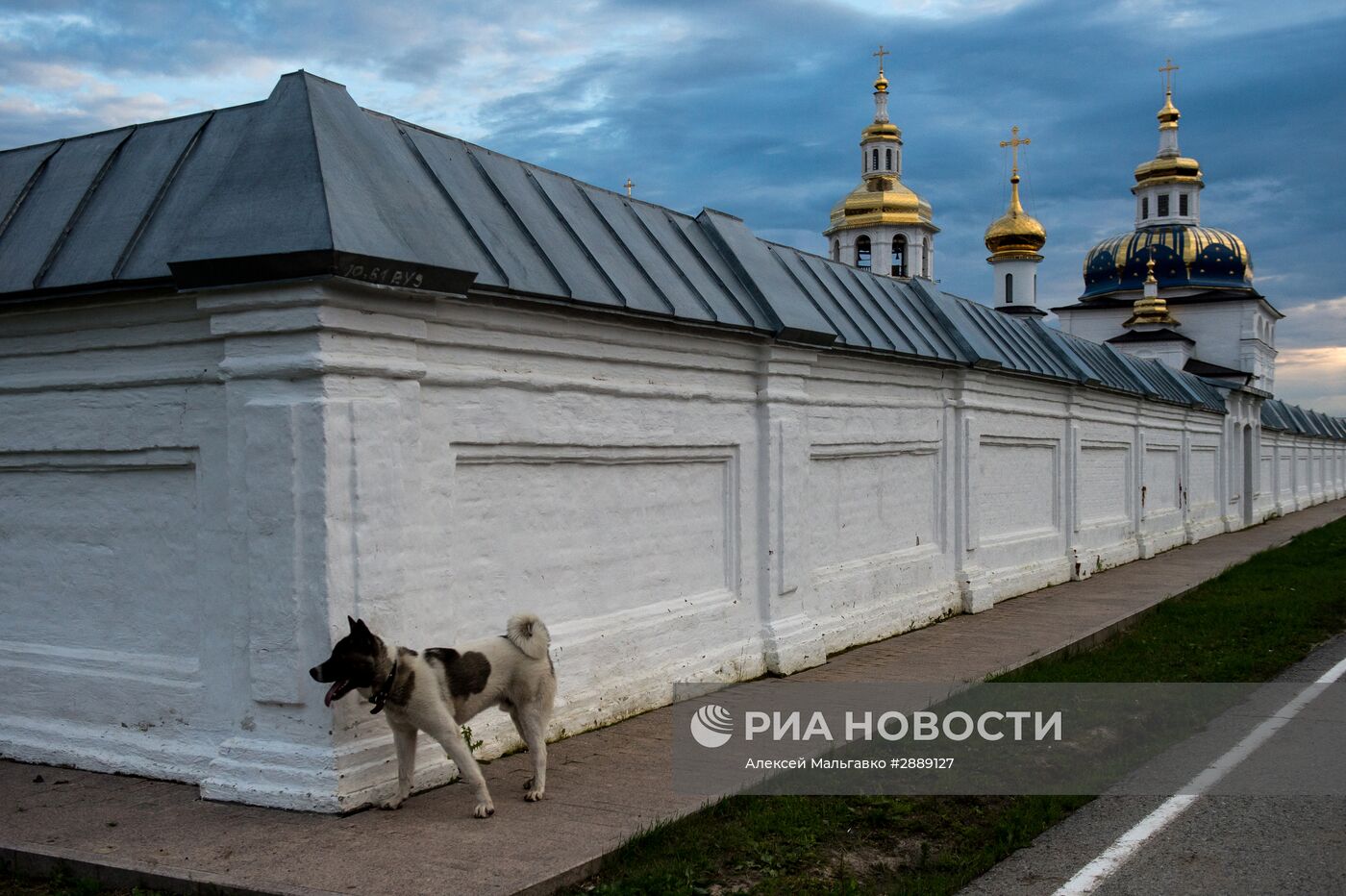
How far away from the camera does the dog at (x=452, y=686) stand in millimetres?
5461

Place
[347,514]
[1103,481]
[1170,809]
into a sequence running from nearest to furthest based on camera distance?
[347,514]
[1170,809]
[1103,481]

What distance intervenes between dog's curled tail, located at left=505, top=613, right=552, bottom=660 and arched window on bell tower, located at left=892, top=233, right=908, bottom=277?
37.8 metres

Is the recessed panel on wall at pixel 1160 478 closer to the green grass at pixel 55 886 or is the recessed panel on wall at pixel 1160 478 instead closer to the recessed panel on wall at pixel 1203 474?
the recessed panel on wall at pixel 1203 474

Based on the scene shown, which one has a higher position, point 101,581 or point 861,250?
point 861,250

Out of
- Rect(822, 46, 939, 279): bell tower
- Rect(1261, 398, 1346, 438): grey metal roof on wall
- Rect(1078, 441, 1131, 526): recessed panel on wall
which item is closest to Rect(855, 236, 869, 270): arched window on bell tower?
Rect(822, 46, 939, 279): bell tower

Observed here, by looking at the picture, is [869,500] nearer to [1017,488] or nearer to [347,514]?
[1017,488]

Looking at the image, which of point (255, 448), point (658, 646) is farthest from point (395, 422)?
point (658, 646)

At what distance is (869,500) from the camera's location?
1187cm

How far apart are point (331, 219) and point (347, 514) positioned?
1439 millimetres

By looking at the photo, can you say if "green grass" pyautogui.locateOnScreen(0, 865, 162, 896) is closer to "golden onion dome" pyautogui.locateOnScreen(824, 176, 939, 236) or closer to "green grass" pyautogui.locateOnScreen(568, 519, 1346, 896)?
"green grass" pyautogui.locateOnScreen(568, 519, 1346, 896)

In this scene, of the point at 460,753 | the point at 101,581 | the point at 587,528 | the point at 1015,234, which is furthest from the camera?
the point at 1015,234

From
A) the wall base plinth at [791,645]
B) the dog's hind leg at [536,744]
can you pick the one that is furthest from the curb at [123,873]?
the wall base plinth at [791,645]

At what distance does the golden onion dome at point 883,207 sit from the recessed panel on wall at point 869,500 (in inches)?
1170
